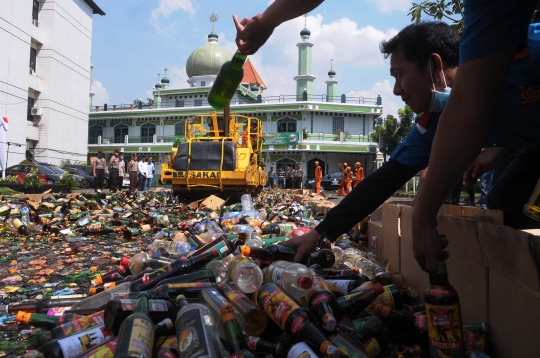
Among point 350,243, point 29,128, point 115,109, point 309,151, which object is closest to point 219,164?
point 350,243

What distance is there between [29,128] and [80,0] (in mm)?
11871

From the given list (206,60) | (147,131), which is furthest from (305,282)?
(206,60)

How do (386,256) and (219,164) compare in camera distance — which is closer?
(386,256)

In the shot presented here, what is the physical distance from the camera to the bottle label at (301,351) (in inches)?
70.9

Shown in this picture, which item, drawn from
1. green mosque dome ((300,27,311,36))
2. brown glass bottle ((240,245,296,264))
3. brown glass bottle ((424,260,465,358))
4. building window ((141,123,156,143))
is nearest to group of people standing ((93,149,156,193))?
brown glass bottle ((240,245,296,264))

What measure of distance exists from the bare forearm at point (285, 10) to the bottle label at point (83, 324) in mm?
1763

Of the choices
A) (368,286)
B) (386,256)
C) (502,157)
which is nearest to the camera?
(368,286)

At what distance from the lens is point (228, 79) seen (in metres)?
3.38

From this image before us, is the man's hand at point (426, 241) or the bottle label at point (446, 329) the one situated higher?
the man's hand at point (426, 241)

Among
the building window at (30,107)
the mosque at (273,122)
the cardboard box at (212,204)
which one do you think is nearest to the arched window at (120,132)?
the mosque at (273,122)

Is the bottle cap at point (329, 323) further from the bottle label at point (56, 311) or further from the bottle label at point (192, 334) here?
the bottle label at point (56, 311)

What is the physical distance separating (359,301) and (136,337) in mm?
1275

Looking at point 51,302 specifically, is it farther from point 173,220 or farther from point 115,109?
point 115,109

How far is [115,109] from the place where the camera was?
46.7 metres
